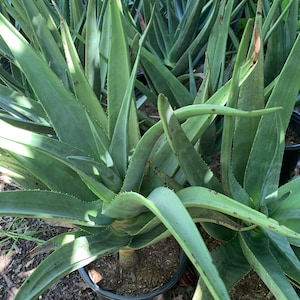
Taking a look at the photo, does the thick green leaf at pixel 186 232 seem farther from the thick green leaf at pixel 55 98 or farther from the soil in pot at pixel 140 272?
the soil in pot at pixel 140 272

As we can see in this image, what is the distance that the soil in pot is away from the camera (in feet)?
3.33

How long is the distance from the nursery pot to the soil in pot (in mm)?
460

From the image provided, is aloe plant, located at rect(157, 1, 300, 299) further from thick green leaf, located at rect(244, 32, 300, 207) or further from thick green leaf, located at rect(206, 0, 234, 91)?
thick green leaf, located at rect(206, 0, 234, 91)

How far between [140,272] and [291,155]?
59 cm

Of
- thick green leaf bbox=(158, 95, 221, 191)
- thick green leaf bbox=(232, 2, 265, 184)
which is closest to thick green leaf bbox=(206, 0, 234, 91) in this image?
thick green leaf bbox=(232, 2, 265, 184)

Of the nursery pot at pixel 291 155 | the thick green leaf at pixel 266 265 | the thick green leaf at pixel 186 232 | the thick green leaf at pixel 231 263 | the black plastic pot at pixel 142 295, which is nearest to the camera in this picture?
the thick green leaf at pixel 186 232

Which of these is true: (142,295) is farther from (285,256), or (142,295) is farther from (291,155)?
(291,155)

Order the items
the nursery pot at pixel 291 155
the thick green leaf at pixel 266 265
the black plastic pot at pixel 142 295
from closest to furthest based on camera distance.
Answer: the thick green leaf at pixel 266 265 → the black plastic pot at pixel 142 295 → the nursery pot at pixel 291 155

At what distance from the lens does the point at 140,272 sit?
40.8 inches

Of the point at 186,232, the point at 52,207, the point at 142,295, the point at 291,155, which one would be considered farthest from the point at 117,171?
the point at 291,155

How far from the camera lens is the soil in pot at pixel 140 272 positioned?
1015 millimetres

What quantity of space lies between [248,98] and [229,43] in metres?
0.83

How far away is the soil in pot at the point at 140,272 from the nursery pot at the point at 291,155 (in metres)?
0.46

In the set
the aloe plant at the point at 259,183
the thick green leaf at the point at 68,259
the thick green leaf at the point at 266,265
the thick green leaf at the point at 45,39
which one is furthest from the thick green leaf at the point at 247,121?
the thick green leaf at the point at 45,39
